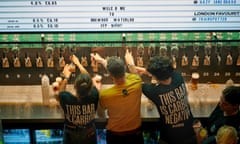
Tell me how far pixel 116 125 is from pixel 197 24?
1550 mm

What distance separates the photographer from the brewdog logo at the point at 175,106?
11.1 feet

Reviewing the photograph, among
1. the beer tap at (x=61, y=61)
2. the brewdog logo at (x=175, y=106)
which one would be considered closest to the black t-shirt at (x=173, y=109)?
the brewdog logo at (x=175, y=106)

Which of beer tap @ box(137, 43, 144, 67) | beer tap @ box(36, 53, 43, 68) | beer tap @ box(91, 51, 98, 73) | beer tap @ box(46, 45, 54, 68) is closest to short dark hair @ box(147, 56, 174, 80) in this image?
beer tap @ box(137, 43, 144, 67)

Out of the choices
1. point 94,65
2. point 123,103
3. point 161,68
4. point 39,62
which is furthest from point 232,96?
point 39,62

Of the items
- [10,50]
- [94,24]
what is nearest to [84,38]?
[94,24]

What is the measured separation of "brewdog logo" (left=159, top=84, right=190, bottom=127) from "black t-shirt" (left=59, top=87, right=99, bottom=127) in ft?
2.07

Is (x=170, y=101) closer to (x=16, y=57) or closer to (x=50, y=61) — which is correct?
(x=50, y=61)

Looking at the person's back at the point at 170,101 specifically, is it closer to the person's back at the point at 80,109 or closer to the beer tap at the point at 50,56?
the person's back at the point at 80,109

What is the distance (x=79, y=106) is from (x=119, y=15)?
1274 mm

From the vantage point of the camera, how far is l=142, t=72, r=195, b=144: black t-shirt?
134 inches

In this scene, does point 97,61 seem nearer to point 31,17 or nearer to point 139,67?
point 139,67

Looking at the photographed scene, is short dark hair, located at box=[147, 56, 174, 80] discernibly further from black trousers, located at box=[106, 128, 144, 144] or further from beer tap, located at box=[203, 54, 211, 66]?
beer tap, located at box=[203, 54, 211, 66]

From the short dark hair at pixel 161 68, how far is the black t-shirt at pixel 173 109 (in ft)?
0.27

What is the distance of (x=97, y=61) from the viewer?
4.19 meters
